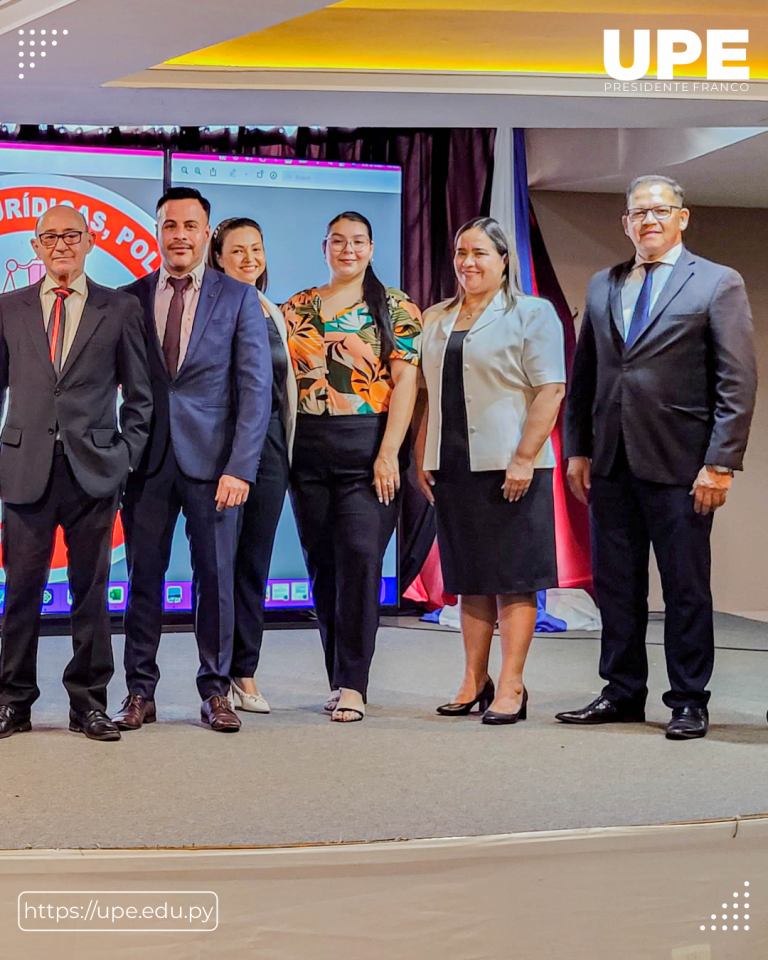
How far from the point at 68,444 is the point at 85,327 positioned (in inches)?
12.0

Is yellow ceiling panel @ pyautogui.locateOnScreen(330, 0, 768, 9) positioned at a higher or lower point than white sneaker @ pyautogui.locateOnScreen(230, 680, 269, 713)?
higher

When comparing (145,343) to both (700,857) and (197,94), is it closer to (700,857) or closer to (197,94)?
(197,94)

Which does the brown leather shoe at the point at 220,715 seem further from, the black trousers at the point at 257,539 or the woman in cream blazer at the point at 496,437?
the woman in cream blazer at the point at 496,437

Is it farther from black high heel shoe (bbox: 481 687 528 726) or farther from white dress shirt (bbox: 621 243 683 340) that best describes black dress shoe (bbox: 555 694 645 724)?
white dress shirt (bbox: 621 243 683 340)

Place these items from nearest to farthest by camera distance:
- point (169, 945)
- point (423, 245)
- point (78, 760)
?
point (169, 945) < point (78, 760) < point (423, 245)

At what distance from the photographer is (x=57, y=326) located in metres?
2.86

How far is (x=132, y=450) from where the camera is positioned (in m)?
2.88

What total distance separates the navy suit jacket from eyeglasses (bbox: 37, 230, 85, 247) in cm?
25

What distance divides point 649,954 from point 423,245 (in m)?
3.94

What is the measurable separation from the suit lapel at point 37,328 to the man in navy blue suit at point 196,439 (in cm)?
28

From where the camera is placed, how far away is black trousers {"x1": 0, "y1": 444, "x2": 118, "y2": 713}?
2.87m

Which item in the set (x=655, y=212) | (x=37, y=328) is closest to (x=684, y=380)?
(x=655, y=212)

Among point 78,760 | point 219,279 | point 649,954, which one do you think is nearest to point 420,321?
point 219,279

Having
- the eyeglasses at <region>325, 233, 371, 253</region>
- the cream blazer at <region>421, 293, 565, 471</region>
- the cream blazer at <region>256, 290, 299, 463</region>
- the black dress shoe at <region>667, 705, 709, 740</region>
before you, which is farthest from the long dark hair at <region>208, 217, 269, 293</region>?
the black dress shoe at <region>667, 705, 709, 740</region>
